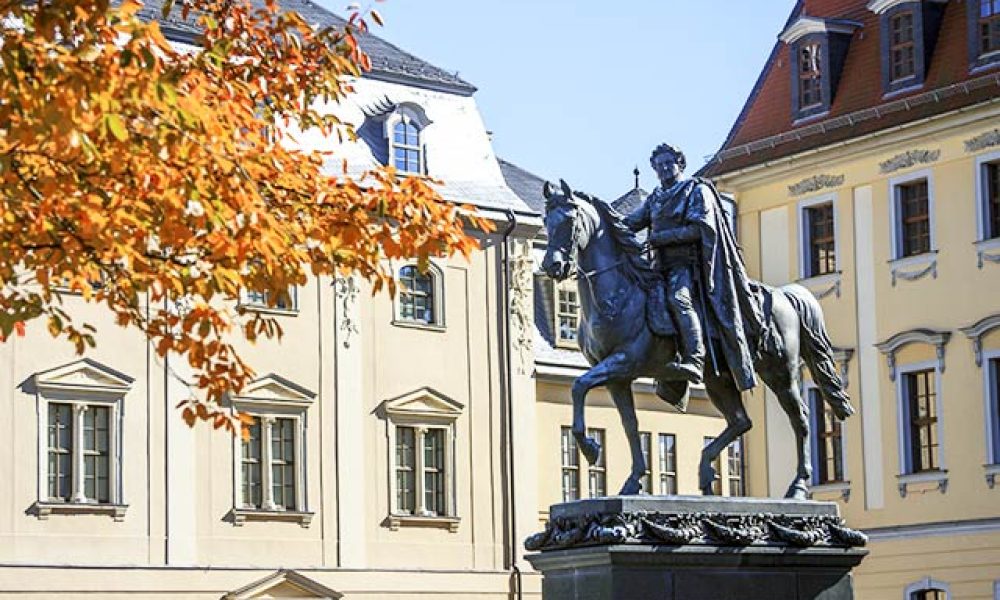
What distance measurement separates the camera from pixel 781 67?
153 feet

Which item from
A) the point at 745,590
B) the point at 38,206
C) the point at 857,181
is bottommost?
the point at 745,590

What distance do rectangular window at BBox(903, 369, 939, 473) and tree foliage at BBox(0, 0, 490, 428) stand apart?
82.1ft

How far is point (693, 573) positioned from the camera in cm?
1750

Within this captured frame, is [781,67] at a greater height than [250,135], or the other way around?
[781,67]

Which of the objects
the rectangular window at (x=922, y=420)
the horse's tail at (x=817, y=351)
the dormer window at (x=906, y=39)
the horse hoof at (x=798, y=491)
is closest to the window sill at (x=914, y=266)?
the rectangular window at (x=922, y=420)

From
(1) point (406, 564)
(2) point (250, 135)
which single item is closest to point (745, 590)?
(2) point (250, 135)

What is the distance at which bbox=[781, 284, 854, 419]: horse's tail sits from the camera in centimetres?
1978

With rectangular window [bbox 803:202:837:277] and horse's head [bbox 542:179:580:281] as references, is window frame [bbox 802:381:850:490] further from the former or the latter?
horse's head [bbox 542:179:580:281]

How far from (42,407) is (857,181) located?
48.5 ft

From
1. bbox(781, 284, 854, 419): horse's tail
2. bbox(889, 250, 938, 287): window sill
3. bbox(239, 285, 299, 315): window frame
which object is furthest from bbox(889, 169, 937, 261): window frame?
bbox(781, 284, 854, 419): horse's tail

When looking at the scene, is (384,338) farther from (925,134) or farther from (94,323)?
(925,134)

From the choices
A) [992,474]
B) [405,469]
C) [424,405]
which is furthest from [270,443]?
[992,474]

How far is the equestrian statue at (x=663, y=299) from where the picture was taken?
18.3 metres

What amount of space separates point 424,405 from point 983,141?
39.9ft
